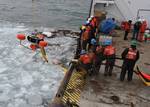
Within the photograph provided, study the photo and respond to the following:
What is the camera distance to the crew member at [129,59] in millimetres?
11031

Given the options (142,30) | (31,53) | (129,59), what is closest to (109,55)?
(129,59)

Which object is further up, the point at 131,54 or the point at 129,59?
the point at 131,54

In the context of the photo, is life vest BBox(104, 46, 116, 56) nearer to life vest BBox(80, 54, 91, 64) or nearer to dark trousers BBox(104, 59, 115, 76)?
dark trousers BBox(104, 59, 115, 76)

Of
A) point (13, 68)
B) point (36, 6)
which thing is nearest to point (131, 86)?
point (13, 68)

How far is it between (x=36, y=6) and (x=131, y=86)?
2276cm

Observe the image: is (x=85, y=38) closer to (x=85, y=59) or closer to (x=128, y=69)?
(x=85, y=59)

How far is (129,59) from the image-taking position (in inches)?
438

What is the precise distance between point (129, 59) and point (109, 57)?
0.76 meters

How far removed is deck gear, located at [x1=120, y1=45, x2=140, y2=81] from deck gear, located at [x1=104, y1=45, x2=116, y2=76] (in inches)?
17.7

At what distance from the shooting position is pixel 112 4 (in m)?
20.1

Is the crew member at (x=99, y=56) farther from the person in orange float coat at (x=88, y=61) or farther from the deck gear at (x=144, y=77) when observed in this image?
the deck gear at (x=144, y=77)

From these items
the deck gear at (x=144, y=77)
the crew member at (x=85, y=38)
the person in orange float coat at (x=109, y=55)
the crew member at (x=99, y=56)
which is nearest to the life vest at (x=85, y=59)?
the crew member at (x=99, y=56)

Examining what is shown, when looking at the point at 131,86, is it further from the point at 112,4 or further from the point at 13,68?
the point at 112,4

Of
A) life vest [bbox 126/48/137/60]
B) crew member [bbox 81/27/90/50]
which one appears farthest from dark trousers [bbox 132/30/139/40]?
life vest [bbox 126/48/137/60]
